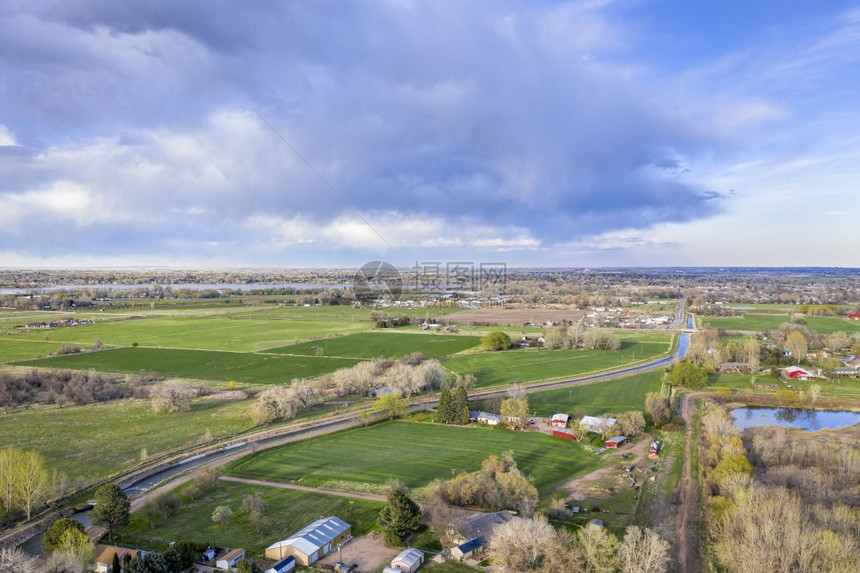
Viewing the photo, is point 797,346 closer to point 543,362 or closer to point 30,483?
point 543,362

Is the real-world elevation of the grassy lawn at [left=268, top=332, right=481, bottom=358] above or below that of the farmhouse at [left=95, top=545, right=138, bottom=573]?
above

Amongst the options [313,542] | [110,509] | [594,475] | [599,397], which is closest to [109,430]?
[110,509]

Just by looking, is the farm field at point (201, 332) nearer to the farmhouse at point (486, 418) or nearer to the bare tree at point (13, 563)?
the farmhouse at point (486, 418)

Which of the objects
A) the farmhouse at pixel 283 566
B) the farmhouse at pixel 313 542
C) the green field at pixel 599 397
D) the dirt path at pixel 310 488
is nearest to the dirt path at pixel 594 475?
the green field at pixel 599 397

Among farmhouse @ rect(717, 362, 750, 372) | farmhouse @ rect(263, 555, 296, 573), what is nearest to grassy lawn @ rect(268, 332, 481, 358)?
farmhouse @ rect(717, 362, 750, 372)

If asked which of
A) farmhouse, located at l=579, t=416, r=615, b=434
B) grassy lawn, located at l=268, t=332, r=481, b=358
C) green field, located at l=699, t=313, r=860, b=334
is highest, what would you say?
green field, located at l=699, t=313, r=860, b=334

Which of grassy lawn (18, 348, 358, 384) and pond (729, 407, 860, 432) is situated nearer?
pond (729, 407, 860, 432)

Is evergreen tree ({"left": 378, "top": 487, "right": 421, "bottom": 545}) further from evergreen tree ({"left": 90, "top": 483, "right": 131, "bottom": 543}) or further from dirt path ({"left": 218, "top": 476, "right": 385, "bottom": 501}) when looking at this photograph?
evergreen tree ({"left": 90, "top": 483, "right": 131, "bottom": 543})
